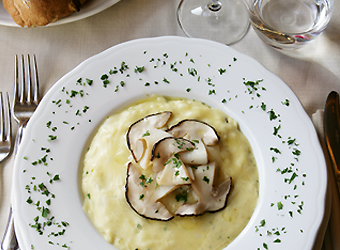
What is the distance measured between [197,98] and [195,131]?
0.34 m

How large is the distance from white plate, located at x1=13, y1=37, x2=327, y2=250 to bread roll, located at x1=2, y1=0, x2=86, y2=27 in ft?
2.04

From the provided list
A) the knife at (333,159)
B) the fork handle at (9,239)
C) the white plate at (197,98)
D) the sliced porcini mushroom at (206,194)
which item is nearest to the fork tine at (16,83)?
the white plate at (197,98)

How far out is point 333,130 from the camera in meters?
2.54

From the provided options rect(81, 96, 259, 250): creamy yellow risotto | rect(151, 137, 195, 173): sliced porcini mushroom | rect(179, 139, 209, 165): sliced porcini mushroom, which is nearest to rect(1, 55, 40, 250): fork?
rect(81, 96, 259, 250): creamy yellow risotto

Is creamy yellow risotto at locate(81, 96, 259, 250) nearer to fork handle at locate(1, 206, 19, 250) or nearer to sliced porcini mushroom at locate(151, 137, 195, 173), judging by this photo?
sliced porcini mushroom at locate(151, 137, 195, 173)

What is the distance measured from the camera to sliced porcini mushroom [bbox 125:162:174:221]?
2158mm

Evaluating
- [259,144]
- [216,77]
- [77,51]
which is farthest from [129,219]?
[77,51]

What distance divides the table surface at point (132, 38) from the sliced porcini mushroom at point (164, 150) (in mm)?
1279

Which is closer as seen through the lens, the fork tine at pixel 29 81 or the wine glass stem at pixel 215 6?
the fork tine at pixel 29 81

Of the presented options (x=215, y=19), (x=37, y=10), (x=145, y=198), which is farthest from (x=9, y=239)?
(x=215, y=19)

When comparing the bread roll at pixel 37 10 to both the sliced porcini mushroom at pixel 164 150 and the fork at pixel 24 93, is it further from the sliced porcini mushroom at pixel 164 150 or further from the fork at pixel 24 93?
the sliced porcini mushroom at pixel 164 150

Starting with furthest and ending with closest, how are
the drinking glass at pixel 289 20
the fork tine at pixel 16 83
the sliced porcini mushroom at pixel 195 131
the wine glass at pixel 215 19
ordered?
the wine glass at pixel 215 19, the drinking glass at pixel 289 20, the fork tine at pixel 16 83, the sliced porcini mushroom at pixel 195 131

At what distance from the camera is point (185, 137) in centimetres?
236

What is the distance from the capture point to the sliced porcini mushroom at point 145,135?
2.27 metres
